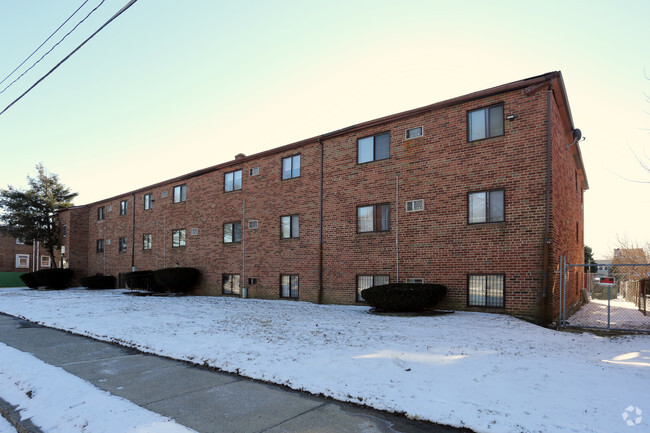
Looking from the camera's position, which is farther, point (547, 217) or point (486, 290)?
point (486, 290)

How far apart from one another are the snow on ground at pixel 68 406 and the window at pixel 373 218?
11.0m

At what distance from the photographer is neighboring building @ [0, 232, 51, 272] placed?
48.1 meters

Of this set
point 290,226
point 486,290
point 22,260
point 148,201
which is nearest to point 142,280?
point 148,201

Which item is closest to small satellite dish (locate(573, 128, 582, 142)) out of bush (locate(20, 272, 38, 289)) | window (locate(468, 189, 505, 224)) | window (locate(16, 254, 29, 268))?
window (locate(468, 189, 505, 224))

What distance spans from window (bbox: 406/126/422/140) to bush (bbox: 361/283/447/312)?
5479 millimetres

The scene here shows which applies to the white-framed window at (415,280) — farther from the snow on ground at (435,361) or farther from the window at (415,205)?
the window at (415,205)

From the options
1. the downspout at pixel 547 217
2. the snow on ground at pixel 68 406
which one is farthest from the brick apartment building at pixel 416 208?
the snow on ground at pixel 68 406

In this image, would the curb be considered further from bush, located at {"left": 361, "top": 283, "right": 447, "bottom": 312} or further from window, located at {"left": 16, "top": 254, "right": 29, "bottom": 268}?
window, located at {"left": 16, "top": 254, "right": 29, "bottom": 268}

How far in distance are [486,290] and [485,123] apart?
5.40 metres

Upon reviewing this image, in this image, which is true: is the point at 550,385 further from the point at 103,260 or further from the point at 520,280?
the point at 103,260

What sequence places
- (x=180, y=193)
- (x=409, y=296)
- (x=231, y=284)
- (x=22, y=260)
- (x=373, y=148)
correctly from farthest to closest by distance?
1. (x=22, y=260)
2. (x=180, y=193)
3. (x=231, y=284)
4. (x=373, y=148)
5. (x=409, y=296)

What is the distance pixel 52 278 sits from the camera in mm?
31656

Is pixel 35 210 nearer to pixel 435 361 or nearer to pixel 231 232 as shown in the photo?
pixel 231 232

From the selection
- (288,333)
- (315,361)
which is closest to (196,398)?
(315,361)
